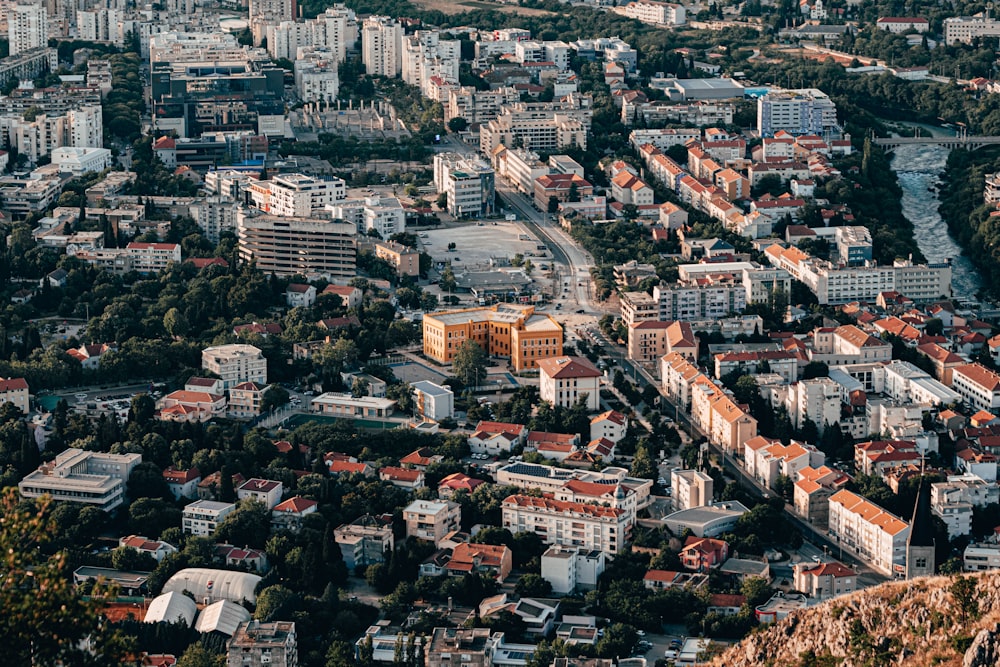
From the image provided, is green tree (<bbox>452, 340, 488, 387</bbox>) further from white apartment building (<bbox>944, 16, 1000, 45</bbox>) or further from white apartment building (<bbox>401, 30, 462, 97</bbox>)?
white apartment building (<bbox>944, 16, 1000, 45</bbox>)

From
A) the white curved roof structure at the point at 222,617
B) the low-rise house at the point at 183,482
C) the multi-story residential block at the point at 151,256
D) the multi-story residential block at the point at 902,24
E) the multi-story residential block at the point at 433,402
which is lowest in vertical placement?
the white curved roof structure at the point at 222,617

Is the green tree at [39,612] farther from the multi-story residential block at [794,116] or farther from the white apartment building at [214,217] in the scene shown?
the multi-story residential block at [794,116]

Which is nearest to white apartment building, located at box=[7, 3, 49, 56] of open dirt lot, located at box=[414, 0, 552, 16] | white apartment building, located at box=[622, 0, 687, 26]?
open dirt lot, located at box=[414, 0, 552, 16]

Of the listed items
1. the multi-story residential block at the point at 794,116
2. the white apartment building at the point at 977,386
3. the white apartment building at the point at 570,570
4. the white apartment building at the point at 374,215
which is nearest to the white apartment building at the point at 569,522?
the white apartment building at the point at 570,570

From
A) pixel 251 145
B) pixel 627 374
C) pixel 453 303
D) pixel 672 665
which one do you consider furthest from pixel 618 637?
pixel 251 145

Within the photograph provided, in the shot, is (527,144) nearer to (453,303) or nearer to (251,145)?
(251,145)
